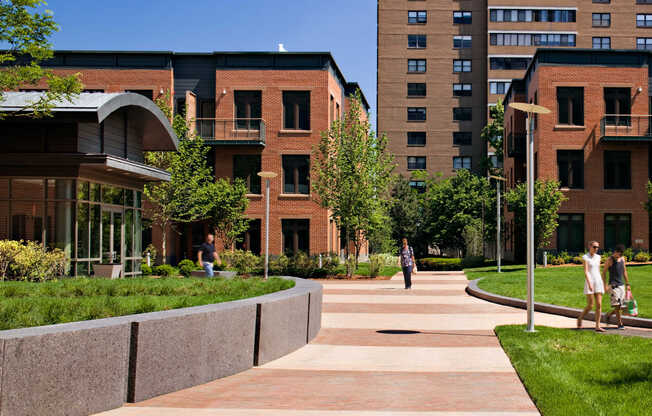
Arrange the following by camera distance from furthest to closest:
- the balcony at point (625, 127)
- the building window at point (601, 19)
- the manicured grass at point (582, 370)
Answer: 1. the building window at point (601, 19)
2. the balcony at point (625, 127)
3. the manicured grass at point (582, 370)

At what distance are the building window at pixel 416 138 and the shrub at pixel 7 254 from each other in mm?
65391

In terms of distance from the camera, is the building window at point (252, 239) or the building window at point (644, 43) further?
the building window at point (644, 43)

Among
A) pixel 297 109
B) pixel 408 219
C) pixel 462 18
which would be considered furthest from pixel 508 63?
pixel 297 109

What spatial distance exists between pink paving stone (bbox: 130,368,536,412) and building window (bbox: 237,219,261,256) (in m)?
33.3

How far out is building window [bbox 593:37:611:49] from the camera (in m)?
81.2

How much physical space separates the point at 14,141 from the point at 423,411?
60.9 feet

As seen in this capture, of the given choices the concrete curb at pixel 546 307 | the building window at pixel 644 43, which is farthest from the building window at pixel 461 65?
the concrete curb at pixel 546 307

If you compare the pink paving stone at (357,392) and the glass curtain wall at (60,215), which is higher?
the glass curtain wall at (60,215)

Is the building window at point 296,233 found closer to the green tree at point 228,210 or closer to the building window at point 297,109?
the green tree at point 228,210

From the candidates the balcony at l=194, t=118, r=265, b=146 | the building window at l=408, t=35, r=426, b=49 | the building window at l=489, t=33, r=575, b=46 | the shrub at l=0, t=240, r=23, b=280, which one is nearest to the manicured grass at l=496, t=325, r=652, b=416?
the shrub at l=0, t=240, r=23, b=280

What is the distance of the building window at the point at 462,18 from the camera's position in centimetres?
8350

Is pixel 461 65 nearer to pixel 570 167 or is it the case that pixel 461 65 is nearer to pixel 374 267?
pixel 570 167

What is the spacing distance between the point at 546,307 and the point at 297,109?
27722mm

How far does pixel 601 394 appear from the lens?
815cm
